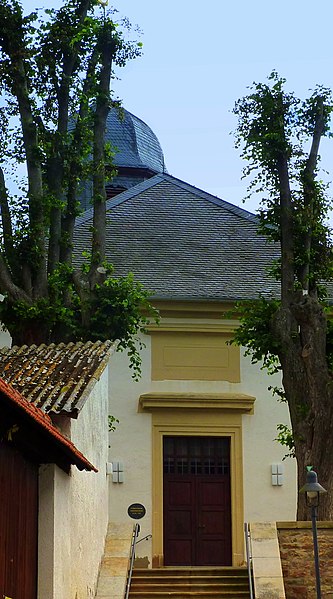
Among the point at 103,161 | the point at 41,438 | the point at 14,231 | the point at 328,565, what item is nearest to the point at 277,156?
the point at 103,161

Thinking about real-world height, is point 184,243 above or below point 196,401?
above

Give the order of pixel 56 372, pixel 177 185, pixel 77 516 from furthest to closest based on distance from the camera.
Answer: pixel 177 185, pixel 56 372, pixel 77 516

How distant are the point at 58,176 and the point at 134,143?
13.9 metres

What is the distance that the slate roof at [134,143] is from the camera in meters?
35.4

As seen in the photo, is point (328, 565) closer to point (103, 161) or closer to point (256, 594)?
point (256, 594)

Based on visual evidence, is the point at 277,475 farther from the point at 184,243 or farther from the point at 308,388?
the point at 184,243

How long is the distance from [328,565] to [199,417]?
7.87m

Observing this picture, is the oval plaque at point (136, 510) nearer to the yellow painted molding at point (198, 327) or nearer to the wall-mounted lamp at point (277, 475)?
the wall-mounted lamp at point (277, 475)

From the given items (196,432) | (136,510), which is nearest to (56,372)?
(136,510)

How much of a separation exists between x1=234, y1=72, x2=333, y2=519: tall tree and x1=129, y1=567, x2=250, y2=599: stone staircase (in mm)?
2671

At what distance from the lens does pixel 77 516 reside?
14641mm

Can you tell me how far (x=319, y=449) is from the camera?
18531mm

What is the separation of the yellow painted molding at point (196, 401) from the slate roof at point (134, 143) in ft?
41.0

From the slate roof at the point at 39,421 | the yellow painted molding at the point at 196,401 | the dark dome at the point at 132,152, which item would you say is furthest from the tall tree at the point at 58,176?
the dark dome at the point at 132,152
